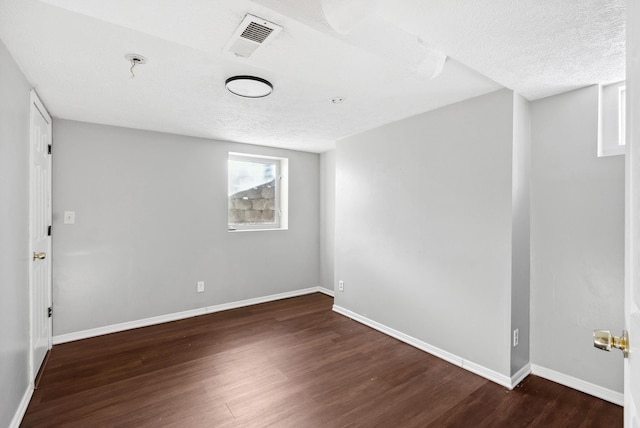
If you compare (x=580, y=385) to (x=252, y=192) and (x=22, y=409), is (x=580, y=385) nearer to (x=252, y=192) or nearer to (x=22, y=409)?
(x=22, y=409)

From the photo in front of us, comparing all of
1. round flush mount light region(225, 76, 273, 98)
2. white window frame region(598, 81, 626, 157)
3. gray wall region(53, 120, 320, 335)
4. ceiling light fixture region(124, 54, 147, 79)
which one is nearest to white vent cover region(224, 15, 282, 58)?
round flush mount light region(225, 76, 273, 98)

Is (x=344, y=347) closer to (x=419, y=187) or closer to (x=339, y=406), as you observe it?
(x=339, y=406)

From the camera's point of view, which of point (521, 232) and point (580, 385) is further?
point (521, 232)

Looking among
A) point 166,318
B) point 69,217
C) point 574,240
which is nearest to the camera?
point 574,240

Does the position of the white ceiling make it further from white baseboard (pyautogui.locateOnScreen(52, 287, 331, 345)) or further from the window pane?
white baseboard (pyautogui.locateOnScreen(52, 287, 331, 345))

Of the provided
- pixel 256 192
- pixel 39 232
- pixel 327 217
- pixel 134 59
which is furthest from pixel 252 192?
pixel 134 59

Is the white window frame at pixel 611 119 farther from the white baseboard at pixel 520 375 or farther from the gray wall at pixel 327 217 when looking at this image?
the gray wall at pixel 327 217

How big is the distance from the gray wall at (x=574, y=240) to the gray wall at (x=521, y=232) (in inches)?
2.2

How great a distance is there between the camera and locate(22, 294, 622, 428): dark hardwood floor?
1889 millimetres

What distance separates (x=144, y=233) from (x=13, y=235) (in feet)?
5.50

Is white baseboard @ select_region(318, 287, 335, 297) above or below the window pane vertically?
below

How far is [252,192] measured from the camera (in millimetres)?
4395

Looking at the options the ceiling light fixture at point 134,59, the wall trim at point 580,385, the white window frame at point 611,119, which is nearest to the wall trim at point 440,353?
the wall trim at point 580,385

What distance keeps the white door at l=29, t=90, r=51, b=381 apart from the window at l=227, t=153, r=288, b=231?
72.8 inches
